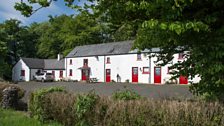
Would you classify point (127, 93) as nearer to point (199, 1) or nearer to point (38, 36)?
point (199, 1)

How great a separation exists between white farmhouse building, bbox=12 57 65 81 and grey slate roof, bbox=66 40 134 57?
4.95 m

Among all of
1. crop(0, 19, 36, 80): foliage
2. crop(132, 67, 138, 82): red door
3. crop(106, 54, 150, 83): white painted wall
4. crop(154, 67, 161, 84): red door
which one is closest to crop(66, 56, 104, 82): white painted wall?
crop(106, 54, 150, 83): white painted wall

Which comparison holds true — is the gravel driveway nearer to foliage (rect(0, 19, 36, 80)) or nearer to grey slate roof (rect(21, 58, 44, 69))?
grey slate roof (rect(21, 58, 44, 69))

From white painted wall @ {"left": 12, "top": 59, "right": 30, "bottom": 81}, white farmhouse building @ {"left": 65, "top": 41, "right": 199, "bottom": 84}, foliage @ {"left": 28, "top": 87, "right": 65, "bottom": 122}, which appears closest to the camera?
foliage @ {"left": 28, "top": 87, "right": 65, "bottom": 122}

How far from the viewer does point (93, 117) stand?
378 inches

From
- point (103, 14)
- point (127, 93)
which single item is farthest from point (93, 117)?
point (103, 14)

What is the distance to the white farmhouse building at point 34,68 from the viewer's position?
232 feet

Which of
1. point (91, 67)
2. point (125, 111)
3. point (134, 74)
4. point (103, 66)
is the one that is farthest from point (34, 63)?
point (125, 111)

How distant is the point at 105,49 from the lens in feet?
200

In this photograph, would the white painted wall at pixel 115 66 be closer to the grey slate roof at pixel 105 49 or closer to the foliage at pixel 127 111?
the grey slate roof at pixel 105 49

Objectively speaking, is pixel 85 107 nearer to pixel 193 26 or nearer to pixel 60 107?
pixel 60 107

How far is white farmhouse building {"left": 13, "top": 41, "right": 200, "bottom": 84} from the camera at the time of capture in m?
51.6

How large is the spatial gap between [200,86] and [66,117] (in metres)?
4.32

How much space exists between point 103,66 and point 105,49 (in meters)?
3.15
